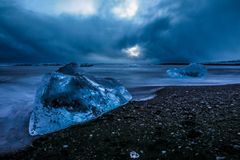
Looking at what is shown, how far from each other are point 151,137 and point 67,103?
260cm

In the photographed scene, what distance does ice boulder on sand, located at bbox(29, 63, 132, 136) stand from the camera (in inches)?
211

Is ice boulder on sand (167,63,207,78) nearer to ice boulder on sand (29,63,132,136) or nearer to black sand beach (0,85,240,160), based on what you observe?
black sand beach (0,85,240,160)

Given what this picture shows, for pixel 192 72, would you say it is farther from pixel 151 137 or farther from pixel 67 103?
pixel 151 137

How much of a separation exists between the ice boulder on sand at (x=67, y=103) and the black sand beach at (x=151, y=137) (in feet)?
1.14

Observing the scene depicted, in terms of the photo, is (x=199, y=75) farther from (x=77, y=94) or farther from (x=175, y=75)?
(x=77, y=94)

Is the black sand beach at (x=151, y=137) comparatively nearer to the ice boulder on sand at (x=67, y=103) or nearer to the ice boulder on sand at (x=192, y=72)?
the ice boulder on sand at (x=67, y=103)

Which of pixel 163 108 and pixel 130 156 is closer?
pixel 130 156

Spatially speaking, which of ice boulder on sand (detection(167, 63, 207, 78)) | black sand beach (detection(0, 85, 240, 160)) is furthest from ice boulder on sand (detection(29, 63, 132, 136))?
ice boulder on sand (detection(167, 63, 207, 78))

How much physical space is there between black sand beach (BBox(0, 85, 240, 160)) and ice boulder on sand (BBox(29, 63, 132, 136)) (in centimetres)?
35

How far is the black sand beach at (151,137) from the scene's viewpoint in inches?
148

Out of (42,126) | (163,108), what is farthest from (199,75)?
(42,126)

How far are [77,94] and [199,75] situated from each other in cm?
1506

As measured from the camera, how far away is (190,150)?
12.3 ft

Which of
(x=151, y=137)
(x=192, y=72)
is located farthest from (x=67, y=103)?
(x=192, y=72)
